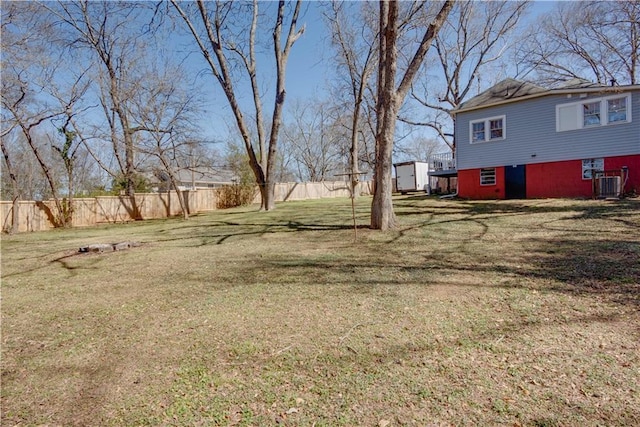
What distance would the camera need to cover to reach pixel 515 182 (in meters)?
14.6

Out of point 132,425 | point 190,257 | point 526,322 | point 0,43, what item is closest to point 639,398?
point 526,322

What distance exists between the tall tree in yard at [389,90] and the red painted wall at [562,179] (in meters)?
9.53

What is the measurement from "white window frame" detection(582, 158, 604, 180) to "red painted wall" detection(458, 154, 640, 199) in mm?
104

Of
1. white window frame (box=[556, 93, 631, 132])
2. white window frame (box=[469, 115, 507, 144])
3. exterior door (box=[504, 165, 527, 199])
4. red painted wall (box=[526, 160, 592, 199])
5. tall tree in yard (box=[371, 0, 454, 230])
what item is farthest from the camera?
white window frame (box=[469, 115, 507, 144])

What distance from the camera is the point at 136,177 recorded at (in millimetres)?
18766

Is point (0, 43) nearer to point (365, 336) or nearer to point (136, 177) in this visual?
point (136, 177)

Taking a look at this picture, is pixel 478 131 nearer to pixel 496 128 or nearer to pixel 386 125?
pixel 496 128

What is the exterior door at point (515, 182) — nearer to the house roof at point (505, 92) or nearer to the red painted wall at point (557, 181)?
the red painted wall at point (557, 181)

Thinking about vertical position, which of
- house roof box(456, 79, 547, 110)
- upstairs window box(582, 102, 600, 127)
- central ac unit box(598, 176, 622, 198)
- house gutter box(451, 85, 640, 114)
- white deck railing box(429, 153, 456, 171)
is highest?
house roof box(456, 79, 547, 110)

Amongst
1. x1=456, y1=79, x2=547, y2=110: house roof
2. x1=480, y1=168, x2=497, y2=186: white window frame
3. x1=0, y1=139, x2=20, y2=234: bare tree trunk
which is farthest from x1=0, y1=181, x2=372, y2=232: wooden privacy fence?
x1=456, y1=79, x2=547, y2=110: house roof

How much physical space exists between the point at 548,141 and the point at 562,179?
165cm

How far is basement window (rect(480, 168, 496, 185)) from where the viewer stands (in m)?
15.3

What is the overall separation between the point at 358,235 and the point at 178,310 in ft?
14.5

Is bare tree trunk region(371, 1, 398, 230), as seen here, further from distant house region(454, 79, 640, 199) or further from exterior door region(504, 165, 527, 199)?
exterior door region(504, 165, 527, 199)
